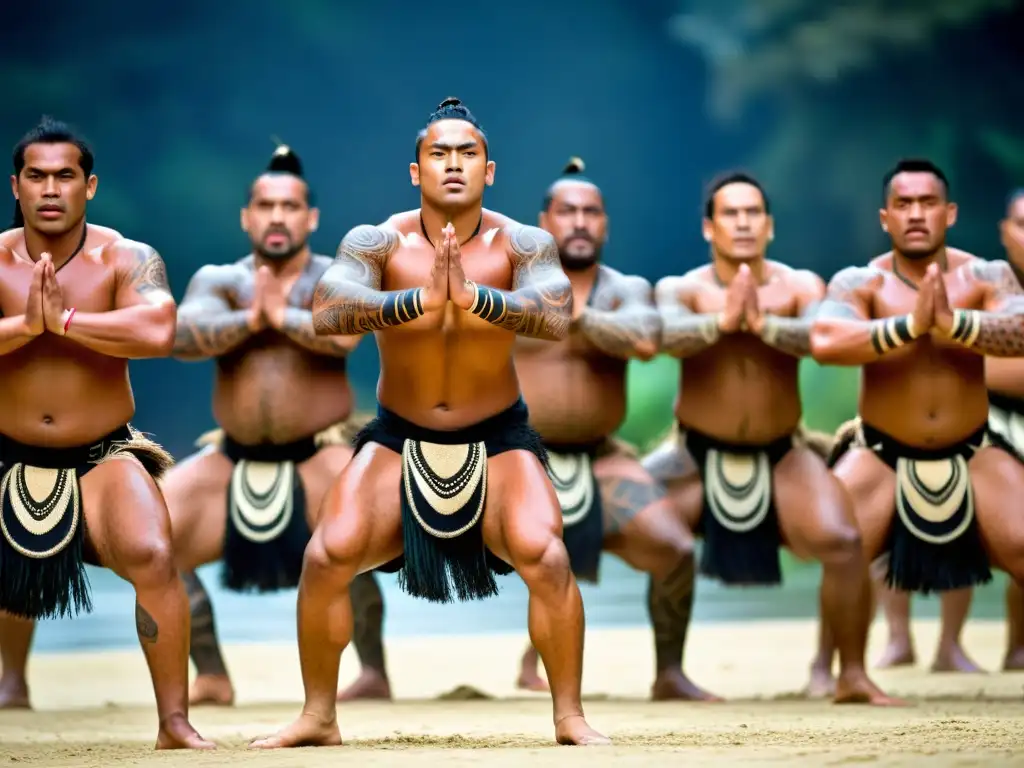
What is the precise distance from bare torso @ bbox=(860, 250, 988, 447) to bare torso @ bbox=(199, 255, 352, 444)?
200cm

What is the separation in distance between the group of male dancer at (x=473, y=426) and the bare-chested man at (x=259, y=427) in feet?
0.04

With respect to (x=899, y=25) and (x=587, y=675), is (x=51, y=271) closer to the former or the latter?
(x=587, y=675)

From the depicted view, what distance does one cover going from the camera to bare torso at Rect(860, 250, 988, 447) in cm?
592

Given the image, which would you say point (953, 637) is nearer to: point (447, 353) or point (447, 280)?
point (447, 353)

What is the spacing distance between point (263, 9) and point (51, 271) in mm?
11802

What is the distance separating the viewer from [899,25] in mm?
16344

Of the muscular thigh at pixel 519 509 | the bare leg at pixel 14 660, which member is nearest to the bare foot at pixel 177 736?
the muscular thigh at pixel 519 509

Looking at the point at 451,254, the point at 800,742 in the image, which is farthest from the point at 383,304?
the point at 800,742

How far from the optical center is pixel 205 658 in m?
6.50

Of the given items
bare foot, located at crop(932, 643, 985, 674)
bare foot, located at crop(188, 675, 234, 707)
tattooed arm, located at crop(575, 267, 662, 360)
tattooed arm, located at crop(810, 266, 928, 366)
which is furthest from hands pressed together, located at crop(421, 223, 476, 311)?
bare foot, located at crop(932, 643, 985, 674)

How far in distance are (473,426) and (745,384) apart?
1.86m

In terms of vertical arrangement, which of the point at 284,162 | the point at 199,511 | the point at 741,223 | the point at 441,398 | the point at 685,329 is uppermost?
the point at 284,162

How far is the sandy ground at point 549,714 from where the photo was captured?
154 inches

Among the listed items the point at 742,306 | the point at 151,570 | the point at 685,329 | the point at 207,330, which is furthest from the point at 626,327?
the point at 151,570
